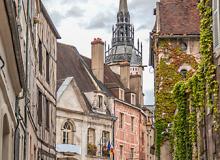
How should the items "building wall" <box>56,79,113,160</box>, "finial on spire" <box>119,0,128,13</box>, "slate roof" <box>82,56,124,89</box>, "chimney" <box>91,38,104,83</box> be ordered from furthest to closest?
"finial on spire" <box>119,0,128,13</box> → "slate roof" <box>82,56,124,89</box> → "chimney" <box>91,38,104,83</box> → "building wall" <box>56,79,113,160</box>

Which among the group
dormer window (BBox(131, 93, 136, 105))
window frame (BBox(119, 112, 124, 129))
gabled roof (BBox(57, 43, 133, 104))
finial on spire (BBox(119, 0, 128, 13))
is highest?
finial on spire (BBox(119, 0, 128, 13))

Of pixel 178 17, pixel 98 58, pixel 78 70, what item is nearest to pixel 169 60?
pixel 178 17

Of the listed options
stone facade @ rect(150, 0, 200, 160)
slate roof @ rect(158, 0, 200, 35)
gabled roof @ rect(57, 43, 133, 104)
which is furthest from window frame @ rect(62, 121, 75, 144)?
slate roof @ rect(158, 0, 200, 35)

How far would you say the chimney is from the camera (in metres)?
53.9

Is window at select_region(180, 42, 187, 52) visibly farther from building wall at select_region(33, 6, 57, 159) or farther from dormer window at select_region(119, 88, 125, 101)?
dormer window at select_region(119, 88, 125, 101)

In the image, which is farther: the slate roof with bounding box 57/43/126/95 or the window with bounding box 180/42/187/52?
the slate roof with bounding box 57/43/126/95

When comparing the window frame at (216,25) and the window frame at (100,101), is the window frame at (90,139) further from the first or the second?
the window frame at (216,25)

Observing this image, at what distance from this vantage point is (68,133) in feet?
158

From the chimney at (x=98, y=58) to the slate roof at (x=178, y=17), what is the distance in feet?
65.8

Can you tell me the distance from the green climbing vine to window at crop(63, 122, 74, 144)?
2295 cm

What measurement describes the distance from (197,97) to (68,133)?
28652 mm

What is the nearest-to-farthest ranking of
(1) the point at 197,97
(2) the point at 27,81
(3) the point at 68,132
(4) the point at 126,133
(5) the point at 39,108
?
(2) the point at 27,81 → (1) the point at 197,97 → (5) the point at 39,108 → (3) the point at 68,132 → (4) the point at 126,133

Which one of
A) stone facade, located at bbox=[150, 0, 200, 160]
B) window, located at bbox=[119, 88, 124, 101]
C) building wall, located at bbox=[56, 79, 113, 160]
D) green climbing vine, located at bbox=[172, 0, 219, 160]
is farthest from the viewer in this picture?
window, located at bbox=[119, 88, 124, 101]

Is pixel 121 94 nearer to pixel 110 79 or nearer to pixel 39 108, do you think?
pixel 110 79
